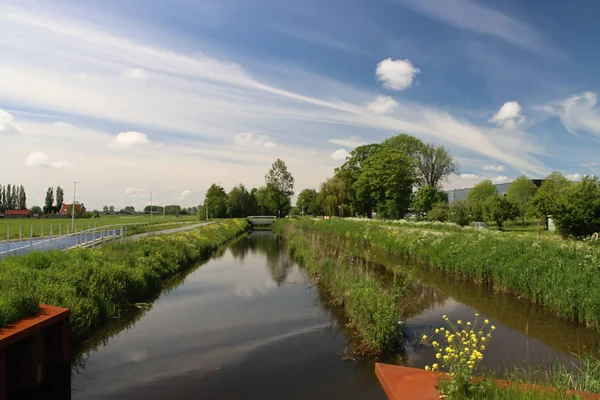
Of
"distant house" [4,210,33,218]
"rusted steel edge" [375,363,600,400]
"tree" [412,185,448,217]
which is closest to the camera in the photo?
"rusted steel edge" [375,363,600,400]

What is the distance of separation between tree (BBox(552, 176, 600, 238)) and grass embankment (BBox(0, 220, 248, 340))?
24496 mm

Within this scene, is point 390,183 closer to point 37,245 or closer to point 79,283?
point 37,245

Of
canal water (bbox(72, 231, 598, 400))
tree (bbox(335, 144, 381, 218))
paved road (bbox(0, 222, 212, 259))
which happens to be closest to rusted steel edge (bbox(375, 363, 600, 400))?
canal water (bbox(72, 231, 598, 400))

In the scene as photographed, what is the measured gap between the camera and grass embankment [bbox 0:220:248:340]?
7.82 m

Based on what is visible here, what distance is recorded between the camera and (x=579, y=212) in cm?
2422

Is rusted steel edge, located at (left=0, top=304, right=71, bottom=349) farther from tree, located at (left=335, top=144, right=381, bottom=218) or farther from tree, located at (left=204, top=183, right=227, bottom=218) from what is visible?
tree, located at (left=204, top=183, right=227, bottom=218)

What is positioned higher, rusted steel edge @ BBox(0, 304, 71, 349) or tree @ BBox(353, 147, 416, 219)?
tree @ BBox(353, 147, 416, 219)

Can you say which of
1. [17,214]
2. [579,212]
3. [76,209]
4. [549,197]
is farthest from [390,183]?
[17,214]

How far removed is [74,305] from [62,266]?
2462mm

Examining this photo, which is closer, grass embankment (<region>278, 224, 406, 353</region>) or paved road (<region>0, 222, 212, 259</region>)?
grass embankment (<region>278, 224, 406, 353</region>)

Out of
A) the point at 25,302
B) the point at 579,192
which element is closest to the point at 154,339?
the point at 25,302

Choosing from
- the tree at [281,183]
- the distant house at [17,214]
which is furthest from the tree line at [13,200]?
the tree at [281,183]

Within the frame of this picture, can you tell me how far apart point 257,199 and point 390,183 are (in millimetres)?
51515

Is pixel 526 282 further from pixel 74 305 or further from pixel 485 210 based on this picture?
pixel 485 210
